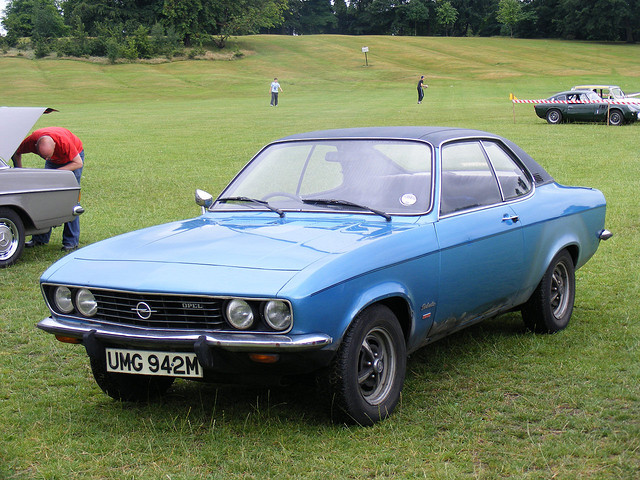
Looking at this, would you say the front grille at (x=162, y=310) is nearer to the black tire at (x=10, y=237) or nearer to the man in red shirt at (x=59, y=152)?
the black tire at (x=10, y=237)

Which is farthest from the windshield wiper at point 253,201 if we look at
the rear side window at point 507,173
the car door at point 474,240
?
the rear side window at point 507,173

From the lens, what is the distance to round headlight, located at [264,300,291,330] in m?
3.62

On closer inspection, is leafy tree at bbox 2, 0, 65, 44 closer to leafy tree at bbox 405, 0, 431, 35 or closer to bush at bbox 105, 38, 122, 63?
bush at bbox 105, 38, 122, 63

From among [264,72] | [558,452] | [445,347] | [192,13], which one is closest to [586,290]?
[445,347]

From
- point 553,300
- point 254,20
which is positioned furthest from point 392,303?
point 254,20

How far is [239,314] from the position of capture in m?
3.68

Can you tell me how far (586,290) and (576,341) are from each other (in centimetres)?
169

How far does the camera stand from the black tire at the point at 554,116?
96.1 feet

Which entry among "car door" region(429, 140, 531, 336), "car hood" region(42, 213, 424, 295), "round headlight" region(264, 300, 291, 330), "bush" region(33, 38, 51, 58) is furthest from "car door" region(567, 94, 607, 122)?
"bush" region(33, 38, 51, 58)

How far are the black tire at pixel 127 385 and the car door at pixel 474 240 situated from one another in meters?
1.67

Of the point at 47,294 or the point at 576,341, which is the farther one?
the point at 576,341

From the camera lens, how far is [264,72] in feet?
242

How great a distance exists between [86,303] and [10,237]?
5.01 meters

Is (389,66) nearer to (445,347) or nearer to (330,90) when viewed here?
(330,90)
